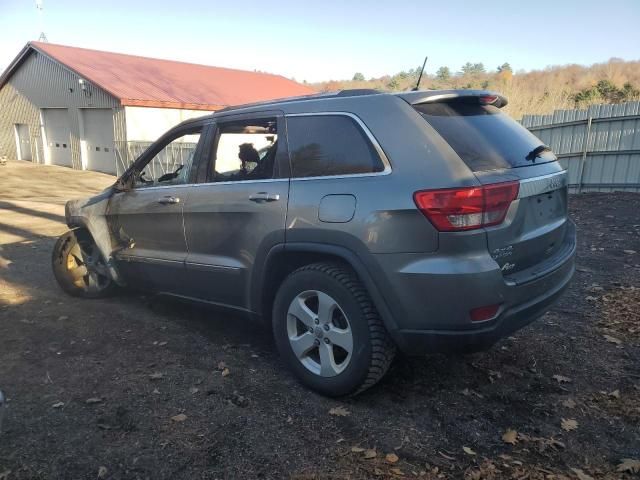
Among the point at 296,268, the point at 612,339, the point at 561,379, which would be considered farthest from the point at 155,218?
the point at 612,339

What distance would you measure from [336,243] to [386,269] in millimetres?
354

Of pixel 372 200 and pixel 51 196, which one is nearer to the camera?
pixel 372 200

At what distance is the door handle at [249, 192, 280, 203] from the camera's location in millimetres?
3287

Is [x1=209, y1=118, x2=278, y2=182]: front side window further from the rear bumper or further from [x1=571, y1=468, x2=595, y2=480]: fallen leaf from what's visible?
[x1=571, y1=468, x2=595, y2=480]: fallen leaf

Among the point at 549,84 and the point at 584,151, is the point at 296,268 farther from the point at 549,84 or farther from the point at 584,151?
the point at 549,84

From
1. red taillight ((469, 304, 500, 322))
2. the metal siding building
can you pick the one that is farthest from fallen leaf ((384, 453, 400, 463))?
the metal siding building

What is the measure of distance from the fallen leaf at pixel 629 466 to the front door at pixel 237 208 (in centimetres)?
222

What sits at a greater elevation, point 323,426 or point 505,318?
point 505,318

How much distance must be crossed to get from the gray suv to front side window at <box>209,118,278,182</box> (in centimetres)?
1

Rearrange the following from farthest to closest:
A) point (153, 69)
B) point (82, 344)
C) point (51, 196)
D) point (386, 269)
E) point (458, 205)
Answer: point (153, 69)
point (51, 196)
point (82, 344)
point (386, 269)
point (458, 205)

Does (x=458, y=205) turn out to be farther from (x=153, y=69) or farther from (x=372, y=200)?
(x=153, y=69)

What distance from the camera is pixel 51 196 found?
15.0 m

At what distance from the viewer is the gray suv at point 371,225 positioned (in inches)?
105

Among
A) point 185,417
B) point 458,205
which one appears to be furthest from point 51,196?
point 458,205
